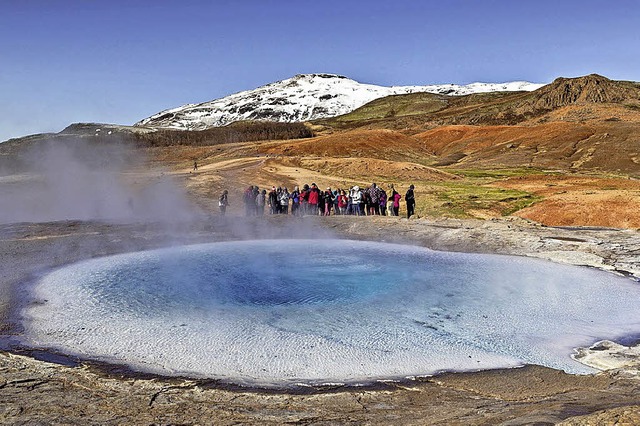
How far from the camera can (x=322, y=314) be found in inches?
282

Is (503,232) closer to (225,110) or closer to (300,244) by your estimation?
(300,244)

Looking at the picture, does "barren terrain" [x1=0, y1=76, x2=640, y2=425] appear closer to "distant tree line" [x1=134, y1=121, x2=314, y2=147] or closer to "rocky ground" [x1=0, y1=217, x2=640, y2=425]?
"rocky ground" [x1=0, y1=217, x2=640, y2=425]

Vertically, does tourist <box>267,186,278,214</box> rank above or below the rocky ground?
above

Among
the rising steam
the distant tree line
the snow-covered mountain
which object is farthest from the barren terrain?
the snow-covered mountain

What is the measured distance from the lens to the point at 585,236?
41.4ft

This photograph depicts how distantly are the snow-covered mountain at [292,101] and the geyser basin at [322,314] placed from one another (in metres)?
109

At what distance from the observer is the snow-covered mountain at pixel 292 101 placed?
422 feet

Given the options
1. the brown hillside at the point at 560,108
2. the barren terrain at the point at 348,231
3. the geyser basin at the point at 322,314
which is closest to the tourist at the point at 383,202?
the barren terrain at the point at 348,231

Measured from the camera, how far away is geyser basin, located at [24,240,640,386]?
5.49 m

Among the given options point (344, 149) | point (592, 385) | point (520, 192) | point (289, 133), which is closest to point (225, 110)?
point (289, 133)

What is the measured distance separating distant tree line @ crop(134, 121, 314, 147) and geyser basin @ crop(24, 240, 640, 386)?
39334mm

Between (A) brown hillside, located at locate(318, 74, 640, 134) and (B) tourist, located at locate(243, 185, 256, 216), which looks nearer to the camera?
(B) tourist, located at locate(243, 185, 256, 216)

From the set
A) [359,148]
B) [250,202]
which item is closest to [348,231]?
[250,202]

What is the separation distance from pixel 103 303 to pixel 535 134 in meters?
45.2
